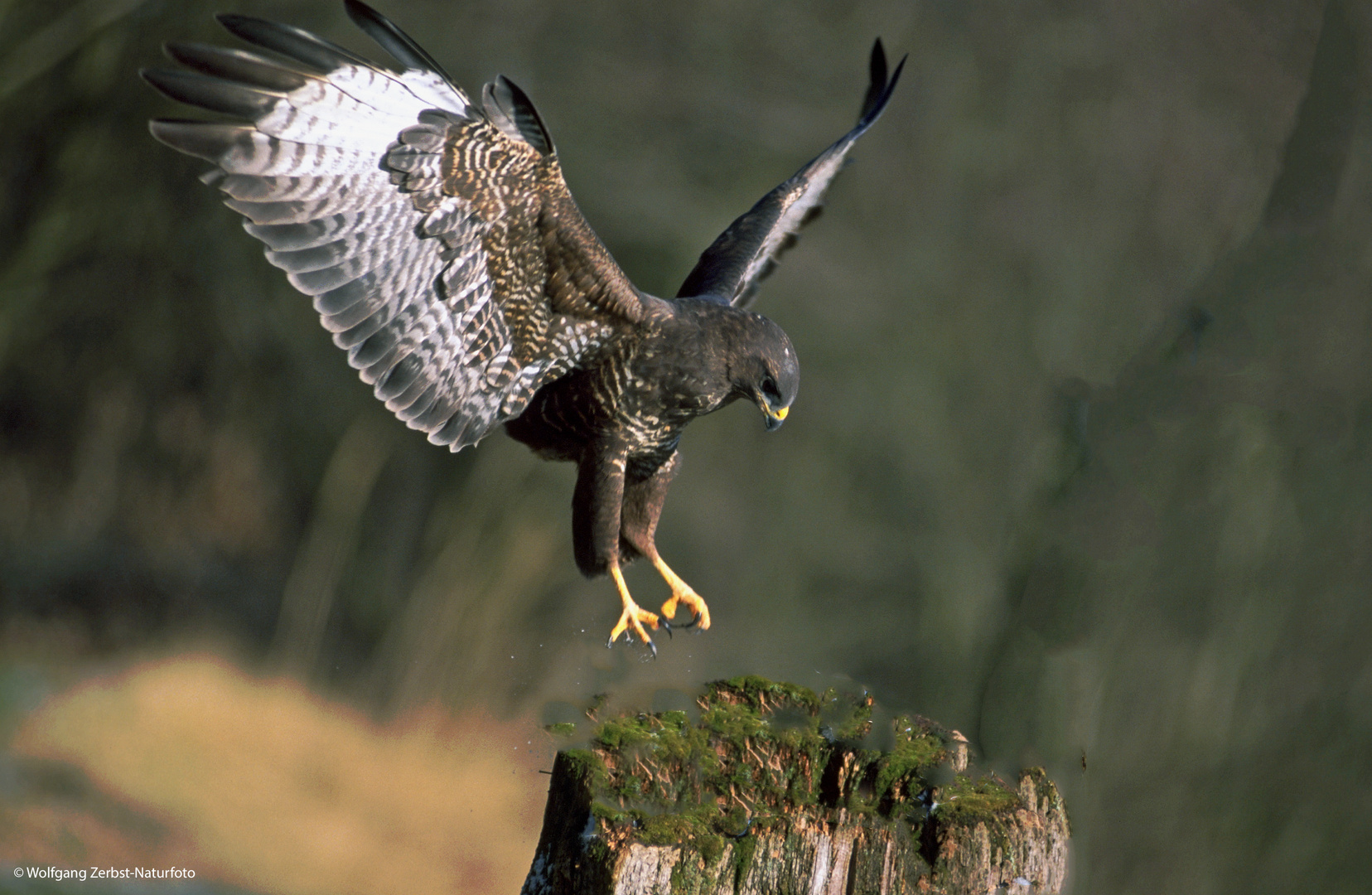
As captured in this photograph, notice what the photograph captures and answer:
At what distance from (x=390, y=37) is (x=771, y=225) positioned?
164cm

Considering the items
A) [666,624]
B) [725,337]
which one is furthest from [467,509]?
[725,337]

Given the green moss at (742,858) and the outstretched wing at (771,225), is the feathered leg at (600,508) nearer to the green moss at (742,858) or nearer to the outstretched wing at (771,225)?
the outstretched wing at (771,225)

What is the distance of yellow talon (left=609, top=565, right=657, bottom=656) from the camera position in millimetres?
2696

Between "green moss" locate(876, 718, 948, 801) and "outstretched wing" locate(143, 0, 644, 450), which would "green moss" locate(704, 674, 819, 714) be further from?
"outstretched wing" locate(143, 0, 644, 450)

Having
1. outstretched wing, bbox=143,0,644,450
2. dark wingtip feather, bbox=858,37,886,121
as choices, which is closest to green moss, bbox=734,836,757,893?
outstretched wing, bbox=143,0,644,450

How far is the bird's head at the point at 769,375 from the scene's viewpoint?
2.54 m

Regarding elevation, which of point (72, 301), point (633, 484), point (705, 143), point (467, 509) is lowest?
point (633, 484)

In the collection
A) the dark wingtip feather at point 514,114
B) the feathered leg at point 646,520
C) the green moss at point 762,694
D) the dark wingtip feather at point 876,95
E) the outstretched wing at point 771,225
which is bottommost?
the green moss at point 762,694

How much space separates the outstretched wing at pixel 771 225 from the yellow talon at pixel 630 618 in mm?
845

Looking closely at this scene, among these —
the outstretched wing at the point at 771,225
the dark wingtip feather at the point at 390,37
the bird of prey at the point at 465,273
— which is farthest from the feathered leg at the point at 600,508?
the dark wingtip feather at the point at 390,37

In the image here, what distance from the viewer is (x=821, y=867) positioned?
6.72 ft

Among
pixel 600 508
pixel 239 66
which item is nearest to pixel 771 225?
pixel 600 508

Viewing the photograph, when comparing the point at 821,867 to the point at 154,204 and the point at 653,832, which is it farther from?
the point at 154,204

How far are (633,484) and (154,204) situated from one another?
3440mm
